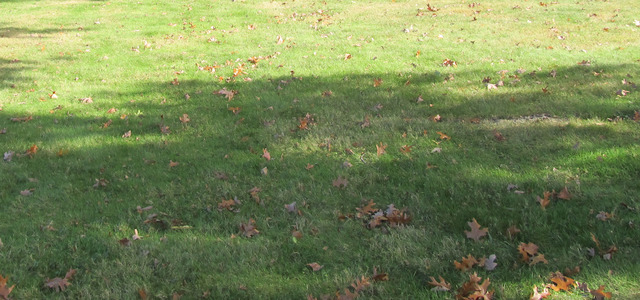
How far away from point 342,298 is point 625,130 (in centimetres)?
479

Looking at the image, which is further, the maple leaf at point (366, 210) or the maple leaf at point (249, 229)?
the maple leaf at point (366, 210)

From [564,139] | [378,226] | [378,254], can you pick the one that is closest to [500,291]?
[378,254]

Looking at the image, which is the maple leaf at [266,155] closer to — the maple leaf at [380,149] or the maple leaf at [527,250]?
the maple leaf at [380,149]

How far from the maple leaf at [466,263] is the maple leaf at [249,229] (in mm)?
1865

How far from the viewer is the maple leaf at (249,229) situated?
15.3 feet

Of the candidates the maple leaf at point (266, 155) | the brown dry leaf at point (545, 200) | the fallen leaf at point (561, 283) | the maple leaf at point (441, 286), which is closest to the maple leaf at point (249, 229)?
the maple leaf at point (266, 155)

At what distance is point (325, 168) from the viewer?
Result: 19.4 feet

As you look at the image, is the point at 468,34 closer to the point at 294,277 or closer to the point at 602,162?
the point at 602,162

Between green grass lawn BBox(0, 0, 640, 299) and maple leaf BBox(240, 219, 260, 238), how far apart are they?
0.05ft

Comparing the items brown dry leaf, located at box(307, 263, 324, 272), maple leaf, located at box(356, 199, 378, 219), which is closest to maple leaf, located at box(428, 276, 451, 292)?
brown dry leaf, located at box(307, 263, 324, 272)

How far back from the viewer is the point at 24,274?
416 cm

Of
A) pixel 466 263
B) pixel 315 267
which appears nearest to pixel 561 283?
pixel 466 263

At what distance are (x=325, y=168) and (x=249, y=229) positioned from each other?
149 centimetres

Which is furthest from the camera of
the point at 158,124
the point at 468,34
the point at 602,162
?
the point at 468,34
